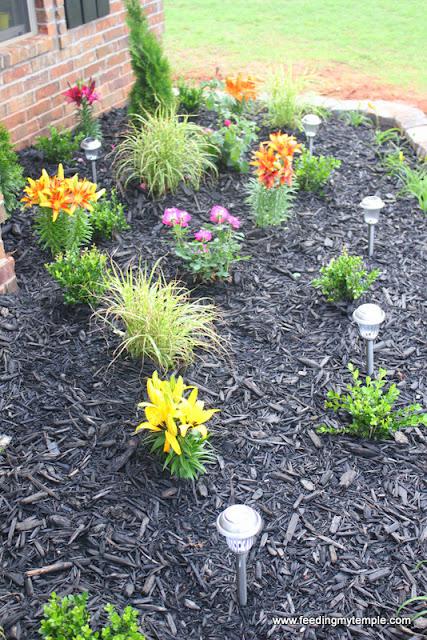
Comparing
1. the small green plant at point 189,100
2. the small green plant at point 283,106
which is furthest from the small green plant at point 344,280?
the small green plant at point 189,100

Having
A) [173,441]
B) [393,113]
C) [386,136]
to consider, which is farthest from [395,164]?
[173,441]

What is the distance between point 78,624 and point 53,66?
4.49 m

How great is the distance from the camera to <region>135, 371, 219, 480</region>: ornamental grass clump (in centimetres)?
271

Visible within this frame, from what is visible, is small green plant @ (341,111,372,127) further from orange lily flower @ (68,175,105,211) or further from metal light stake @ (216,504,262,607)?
metal light stake @ (216,504,262,607)

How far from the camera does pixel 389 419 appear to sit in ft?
9.79

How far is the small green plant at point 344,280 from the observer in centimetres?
381

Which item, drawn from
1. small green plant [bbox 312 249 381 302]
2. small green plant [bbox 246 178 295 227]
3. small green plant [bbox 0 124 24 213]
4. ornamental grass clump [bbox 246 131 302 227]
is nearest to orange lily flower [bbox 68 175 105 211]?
small green plant [bbox 0 124 24 213]

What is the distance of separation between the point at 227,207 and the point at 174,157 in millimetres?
491

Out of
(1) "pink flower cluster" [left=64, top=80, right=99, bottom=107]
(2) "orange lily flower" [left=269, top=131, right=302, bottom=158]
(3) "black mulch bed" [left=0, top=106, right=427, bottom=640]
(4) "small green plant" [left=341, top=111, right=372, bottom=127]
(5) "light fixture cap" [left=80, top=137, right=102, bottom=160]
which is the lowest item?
(3) "black mulch bed" [left=0, top=106, right=427, bottom=640]

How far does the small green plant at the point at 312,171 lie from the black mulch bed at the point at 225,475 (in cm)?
100

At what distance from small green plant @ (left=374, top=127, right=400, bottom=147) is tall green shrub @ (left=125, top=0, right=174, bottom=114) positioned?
179 cm

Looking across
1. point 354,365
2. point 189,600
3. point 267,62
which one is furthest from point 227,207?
point 267,62

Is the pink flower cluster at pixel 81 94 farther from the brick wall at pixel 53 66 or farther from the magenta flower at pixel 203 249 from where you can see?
the magenta flower at pixel 203 249

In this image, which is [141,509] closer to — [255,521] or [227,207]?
[255,521]
